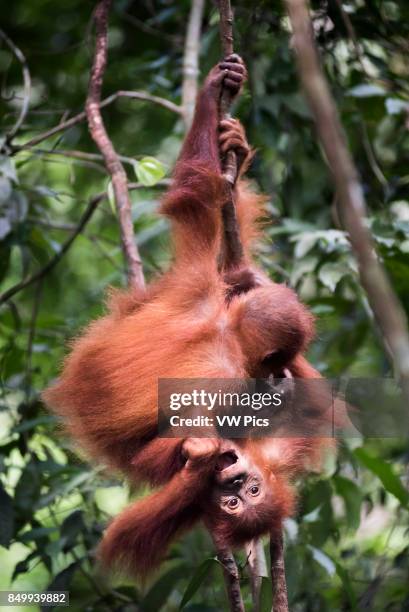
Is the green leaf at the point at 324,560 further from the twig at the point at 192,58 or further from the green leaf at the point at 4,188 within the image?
the twig at the point at 192,58

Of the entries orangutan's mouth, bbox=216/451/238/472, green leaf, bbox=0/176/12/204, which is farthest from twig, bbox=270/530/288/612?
green leaf, bbox=0/176/12/204

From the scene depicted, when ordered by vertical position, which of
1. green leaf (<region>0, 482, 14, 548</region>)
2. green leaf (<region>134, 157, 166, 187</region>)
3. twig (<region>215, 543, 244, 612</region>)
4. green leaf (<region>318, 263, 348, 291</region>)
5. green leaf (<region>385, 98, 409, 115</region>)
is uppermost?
green leaf (<region>385, 98, 409, 115</region>)

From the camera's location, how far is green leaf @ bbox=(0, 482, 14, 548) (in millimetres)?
3930

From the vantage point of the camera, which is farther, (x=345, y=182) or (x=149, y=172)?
(x=149, y=172)

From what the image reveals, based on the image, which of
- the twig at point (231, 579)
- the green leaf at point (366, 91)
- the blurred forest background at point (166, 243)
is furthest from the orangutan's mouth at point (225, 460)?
the green leaf at point (366, 91)

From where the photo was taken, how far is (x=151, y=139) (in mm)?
6469

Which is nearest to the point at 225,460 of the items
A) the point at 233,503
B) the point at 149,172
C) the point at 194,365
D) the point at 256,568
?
the point at 233,503

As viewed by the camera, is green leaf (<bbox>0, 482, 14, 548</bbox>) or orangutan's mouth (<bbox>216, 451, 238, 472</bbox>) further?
green leaf (<bbox>0, 482, 14, 548</bbox>)

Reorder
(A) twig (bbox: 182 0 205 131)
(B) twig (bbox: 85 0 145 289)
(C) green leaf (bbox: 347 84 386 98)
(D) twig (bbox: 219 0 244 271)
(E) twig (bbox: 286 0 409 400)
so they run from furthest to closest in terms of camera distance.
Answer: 1. (A) twig (bbox: 182 0 205 131)
2. (C) green leaf (bbox: 347 84 386 98)
3. (B) twig (bbox: 85 0 145 289)
4. (D) twig (bbox: 219 0 244 271)
5. (E) twig (bbox: 286 0 409 400)

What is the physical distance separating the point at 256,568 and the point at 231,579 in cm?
57

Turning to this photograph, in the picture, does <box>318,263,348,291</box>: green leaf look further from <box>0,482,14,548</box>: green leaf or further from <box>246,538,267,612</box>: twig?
<box>0,482,14,548</box>: green leaf

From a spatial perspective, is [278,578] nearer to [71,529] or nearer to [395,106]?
[71,529]

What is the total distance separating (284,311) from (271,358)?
0.21 metres

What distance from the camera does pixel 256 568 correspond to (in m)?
3.60
